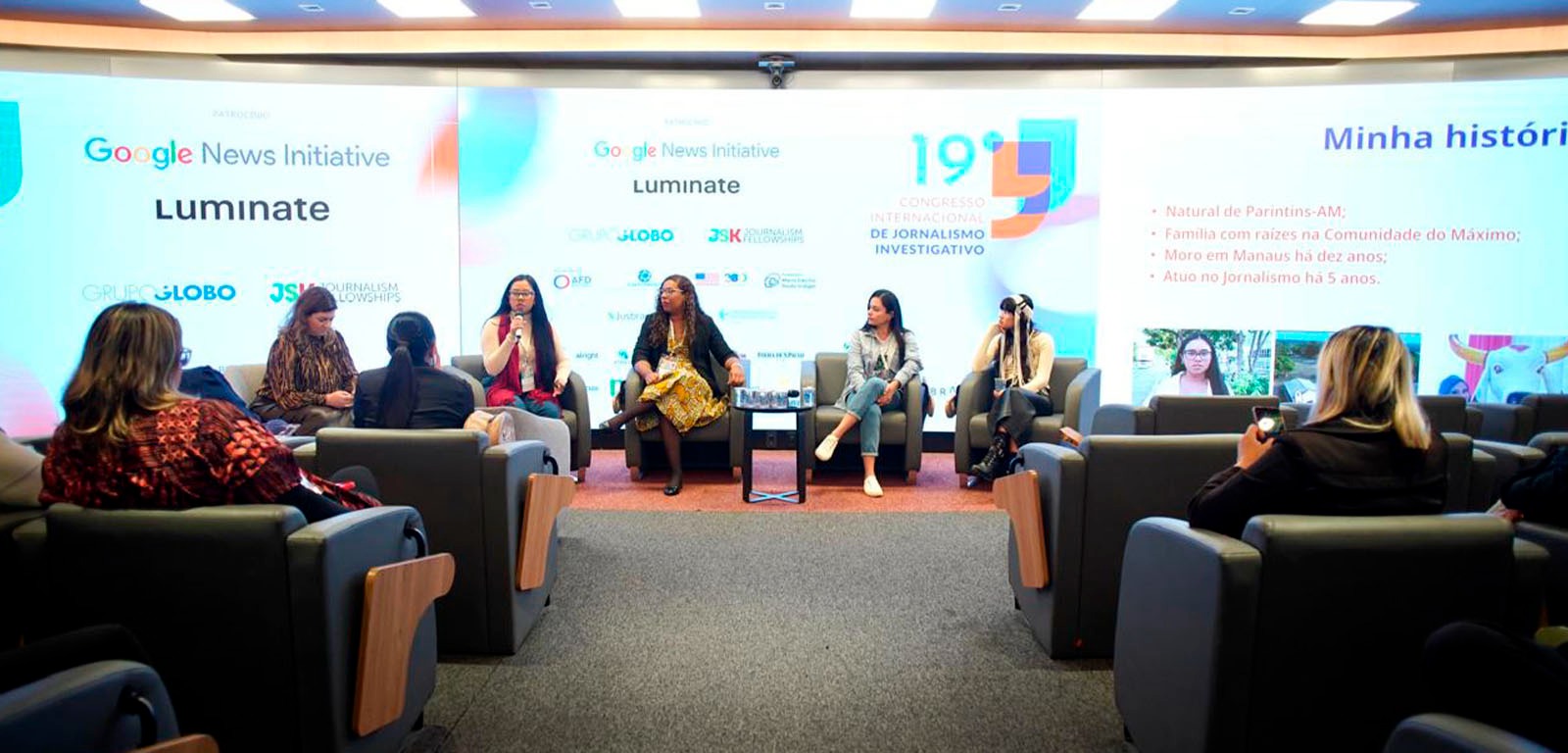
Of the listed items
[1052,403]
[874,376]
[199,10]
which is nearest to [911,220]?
[874,376]

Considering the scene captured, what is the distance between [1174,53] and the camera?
7.15 m

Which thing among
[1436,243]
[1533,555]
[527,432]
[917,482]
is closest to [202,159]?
[527,432]

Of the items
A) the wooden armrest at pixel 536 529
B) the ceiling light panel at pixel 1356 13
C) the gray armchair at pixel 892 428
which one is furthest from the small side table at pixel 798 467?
the ceiling light panel at pixel 1356 13

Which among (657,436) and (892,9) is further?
(892,9)

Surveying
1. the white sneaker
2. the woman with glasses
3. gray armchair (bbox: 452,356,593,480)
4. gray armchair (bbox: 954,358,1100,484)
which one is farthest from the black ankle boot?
gray armchair (bbox: 452,356,593,480)

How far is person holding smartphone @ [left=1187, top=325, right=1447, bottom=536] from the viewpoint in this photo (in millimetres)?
2055

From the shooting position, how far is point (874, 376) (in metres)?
6.11

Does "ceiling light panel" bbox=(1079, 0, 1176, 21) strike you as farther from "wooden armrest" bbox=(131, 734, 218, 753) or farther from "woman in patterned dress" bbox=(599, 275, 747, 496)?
"wooden armrest" bbox=(131, 734, 218, 753)

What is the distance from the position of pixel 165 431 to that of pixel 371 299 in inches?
214

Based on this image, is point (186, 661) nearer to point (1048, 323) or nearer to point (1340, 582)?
point (1340, 582)

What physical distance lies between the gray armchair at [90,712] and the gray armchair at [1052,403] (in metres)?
4.90

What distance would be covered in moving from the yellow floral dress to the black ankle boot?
1671mm

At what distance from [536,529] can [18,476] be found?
4.53 feet

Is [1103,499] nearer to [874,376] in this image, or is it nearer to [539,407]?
[874,376]
